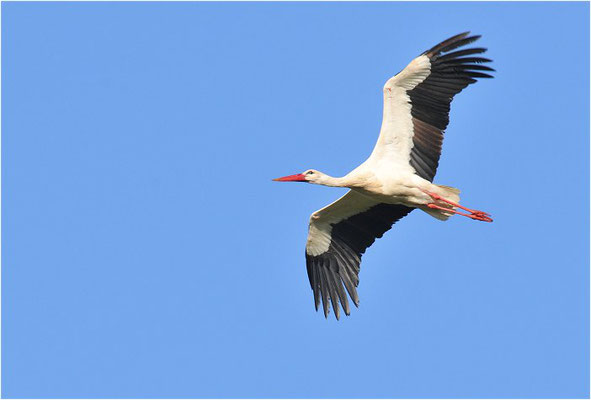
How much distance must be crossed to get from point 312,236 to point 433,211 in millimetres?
1903

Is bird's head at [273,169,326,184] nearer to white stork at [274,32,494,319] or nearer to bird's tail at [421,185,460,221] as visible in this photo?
white stork at [274,32,494,319]

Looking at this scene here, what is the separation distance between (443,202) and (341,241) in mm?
1859

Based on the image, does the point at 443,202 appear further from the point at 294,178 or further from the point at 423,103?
the point at 294,178

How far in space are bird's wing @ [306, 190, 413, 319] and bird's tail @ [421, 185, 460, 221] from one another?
0.84m

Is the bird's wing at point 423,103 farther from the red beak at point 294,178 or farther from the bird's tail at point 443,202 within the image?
the red beak at point 294,178

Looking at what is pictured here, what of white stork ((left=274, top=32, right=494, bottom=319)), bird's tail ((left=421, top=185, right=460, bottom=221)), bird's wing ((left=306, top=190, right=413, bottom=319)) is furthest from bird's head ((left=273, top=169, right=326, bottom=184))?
bird's tail ((left=421, top=185, right=460, bottom=221))

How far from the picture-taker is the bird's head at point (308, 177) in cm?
1606

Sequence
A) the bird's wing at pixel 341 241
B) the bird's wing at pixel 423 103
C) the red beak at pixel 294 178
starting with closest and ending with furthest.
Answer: the bird's wing at pixel 423 103 → the red beak at pixel 294 178 → the bird's wing at pixel 341 241

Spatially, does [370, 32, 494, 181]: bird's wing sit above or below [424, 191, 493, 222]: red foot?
above

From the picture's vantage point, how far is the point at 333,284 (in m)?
17.0

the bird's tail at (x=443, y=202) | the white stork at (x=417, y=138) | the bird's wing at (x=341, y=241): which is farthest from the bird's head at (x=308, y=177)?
the bird's tail at (x=443, y=202)

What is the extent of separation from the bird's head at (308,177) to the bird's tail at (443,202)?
1.35 metres

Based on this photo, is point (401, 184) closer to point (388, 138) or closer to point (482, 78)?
point (388, 138)

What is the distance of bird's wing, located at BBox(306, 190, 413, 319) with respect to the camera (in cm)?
1686
